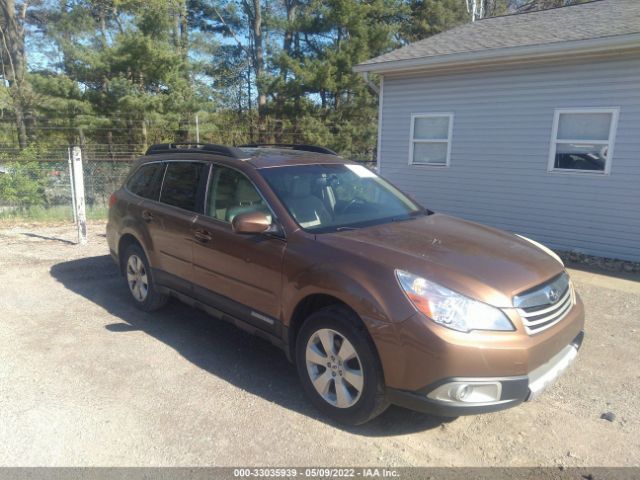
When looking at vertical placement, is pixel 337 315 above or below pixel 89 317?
above

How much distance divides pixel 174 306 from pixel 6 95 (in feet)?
55.9

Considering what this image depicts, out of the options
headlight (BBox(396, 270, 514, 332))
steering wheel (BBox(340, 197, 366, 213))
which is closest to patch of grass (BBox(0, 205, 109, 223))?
steering wheel (BBox(340, 197, 366, 213))

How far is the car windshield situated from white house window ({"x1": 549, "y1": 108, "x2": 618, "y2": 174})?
5194mm

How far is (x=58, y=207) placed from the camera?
36.7 feet

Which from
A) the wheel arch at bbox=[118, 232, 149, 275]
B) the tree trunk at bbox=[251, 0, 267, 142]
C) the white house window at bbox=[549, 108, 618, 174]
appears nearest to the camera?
the wheel arch at bbox=[118, 232, 149, 275]

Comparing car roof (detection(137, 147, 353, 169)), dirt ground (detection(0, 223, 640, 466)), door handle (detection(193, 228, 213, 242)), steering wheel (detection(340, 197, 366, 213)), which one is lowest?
dirt ground (detection(0, 223, 640, 466))

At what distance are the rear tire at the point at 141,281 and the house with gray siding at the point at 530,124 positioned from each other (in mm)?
6702

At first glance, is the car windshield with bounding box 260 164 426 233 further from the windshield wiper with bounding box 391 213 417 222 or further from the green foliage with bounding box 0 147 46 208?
the green foliage with bounding box 0 147 46 208

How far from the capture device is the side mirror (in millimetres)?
3348

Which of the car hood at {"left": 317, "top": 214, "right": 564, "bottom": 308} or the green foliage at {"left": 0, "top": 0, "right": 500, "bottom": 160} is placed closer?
the car hood at {"left": 317, "top": 214, "right": 564, "bottom": 308}

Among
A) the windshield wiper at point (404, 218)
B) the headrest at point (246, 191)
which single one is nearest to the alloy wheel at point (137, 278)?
the headrest at point (246, 191)

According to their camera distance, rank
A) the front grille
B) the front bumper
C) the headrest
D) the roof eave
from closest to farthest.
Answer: the front bumper
the front grille
the headrest
the roof eave

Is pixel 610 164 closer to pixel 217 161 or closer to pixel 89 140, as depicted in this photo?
pixel 217 161

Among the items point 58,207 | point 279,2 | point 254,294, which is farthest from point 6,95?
point 254,294
